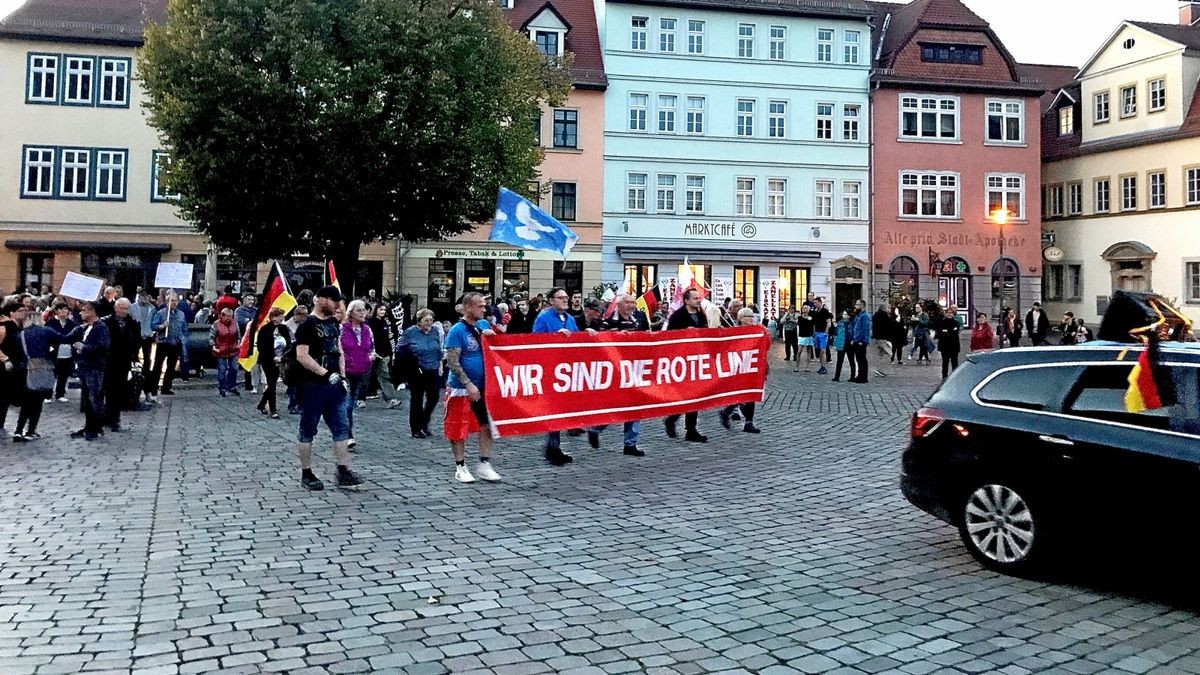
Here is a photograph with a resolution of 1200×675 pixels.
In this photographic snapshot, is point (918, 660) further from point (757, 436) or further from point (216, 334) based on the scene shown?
point (216, 334)

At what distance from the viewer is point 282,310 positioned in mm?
16016

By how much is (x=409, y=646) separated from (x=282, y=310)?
12046 mm

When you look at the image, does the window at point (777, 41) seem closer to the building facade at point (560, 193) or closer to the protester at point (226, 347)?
the building facade at point (560, 193)

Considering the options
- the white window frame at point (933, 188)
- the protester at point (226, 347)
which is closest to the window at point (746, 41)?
the white window frame at point (933, 188)

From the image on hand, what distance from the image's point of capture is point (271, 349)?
1628 centimetres

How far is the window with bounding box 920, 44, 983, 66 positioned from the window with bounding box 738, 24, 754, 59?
26.4 ft

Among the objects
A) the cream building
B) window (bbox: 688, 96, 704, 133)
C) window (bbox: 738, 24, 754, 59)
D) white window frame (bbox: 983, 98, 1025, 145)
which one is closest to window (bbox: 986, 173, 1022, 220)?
white window frame (bbox: 983, 98, 1025, 145)

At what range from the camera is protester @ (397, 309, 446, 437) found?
13117 millimetres

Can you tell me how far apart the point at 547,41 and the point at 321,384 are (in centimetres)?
3434

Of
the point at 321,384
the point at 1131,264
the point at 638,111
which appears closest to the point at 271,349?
the point at 321,384

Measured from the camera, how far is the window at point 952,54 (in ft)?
142

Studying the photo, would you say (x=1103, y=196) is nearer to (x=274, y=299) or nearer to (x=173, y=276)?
(x=173, y=276)

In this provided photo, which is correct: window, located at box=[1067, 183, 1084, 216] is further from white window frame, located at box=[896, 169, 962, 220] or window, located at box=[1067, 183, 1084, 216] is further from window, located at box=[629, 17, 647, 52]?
window, located at box=[629, 17, 647, 52]

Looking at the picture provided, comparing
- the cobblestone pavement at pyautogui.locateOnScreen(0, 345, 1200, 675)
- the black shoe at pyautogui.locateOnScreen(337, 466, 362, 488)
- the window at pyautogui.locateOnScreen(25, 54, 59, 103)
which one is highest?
the window at pyautogui.locateOnScreen(25, 54, 59, 103)
